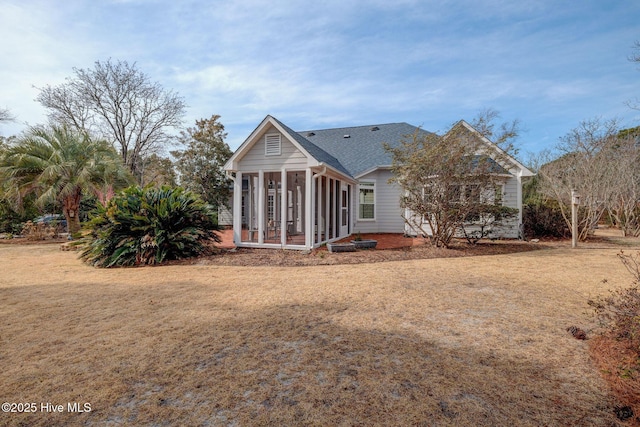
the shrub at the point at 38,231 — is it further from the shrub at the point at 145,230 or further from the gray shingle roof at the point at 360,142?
the gray shingle roof at the point at 360,142

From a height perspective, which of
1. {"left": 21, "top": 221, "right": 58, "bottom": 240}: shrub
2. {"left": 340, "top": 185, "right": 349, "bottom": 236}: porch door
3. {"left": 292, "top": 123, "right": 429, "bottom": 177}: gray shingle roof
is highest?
{"left": 292, "top": 123, "right": 429, "bottom": 177}: gray shingle roof

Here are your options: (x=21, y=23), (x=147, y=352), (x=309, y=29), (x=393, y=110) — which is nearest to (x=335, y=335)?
(x=147, y=352)

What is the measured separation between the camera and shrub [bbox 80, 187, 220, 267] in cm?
828

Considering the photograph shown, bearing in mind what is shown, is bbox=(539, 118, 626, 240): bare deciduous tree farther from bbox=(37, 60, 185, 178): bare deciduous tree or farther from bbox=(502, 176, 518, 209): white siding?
bbox=(37, 60, 185, 178): bare deciduous tree

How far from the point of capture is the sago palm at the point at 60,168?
12.5 meters

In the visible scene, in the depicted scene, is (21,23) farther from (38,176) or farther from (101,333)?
(101,333)

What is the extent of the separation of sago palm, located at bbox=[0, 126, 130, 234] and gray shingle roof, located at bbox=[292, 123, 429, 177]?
8.90 m

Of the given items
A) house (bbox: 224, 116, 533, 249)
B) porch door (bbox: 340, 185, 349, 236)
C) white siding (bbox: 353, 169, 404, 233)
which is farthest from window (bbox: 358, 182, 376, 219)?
porch door (bbox: 340, 185, 349, 236)

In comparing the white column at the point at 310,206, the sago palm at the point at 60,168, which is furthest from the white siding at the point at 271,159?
the sago palm at the point at 60,168

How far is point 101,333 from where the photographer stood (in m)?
3.65

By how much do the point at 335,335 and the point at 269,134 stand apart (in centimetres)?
813

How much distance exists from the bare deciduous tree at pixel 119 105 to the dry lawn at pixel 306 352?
2022 centimetres

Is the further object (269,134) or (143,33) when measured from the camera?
(269,134)

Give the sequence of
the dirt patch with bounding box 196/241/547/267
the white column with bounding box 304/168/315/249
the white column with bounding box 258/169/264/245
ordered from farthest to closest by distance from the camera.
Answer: the white column with bounding box 258/169/264/245, the white column with bounding box 304/168/315/249, the dirt patch with bounding box 196/241/547/267
